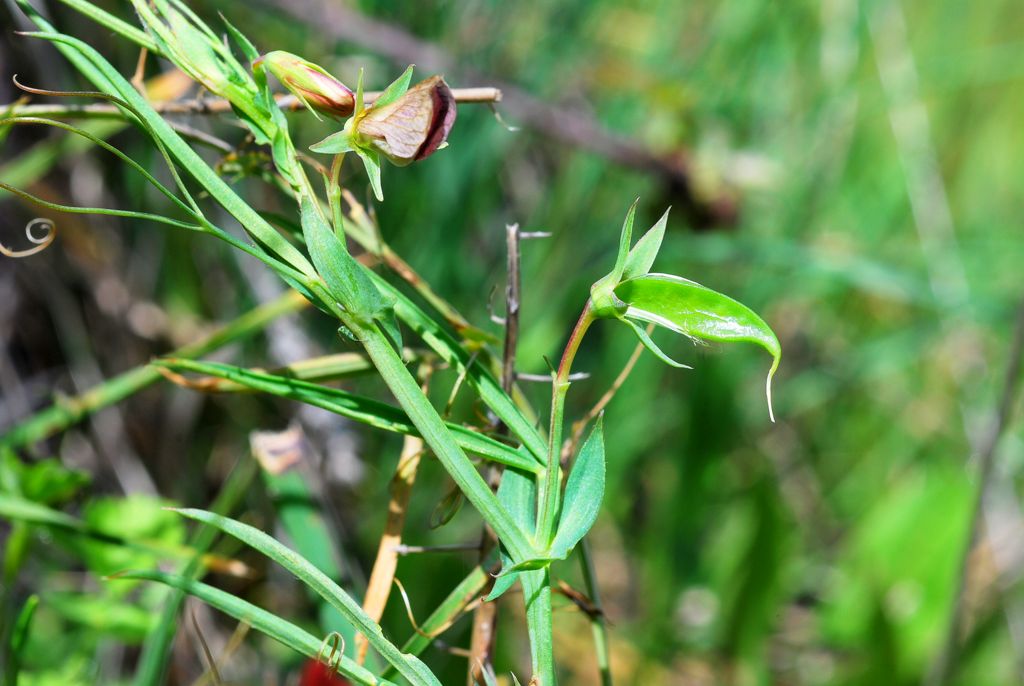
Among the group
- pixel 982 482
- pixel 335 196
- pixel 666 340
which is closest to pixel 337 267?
pixel 335 196

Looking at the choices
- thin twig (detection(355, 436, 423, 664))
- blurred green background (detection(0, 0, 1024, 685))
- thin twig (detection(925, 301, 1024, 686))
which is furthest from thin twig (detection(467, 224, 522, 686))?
thin twig (detection(925, 301, 1024, 686))

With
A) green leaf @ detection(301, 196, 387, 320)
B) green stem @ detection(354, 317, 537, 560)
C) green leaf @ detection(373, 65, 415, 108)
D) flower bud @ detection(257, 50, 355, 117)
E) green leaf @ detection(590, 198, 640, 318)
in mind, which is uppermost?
green leaf @ detection(373, 65, 415, 108)

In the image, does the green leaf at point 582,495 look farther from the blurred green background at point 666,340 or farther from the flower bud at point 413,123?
the blurred green background at point 666,340

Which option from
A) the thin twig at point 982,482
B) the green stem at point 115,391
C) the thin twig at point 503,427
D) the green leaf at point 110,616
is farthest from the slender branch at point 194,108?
the thin twig at point 982,482

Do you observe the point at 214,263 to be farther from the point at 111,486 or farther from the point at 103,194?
the point at 111,486

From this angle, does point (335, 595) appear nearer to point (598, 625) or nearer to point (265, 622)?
point (265, 622)

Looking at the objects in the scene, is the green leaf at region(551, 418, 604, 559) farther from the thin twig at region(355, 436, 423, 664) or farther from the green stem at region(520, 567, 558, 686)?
the thin twig at region(355, 436, 423, 664)
